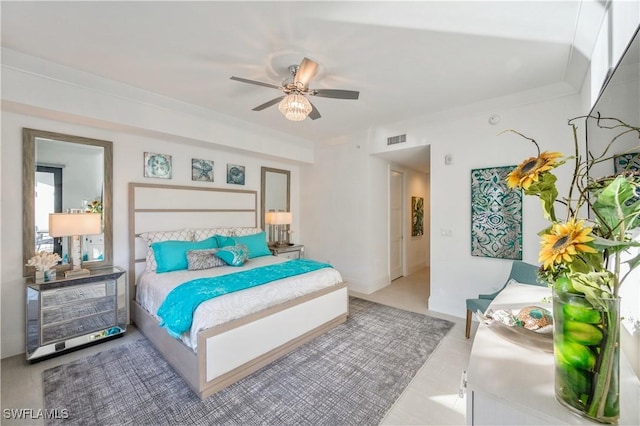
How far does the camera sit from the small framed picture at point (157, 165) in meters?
3.68

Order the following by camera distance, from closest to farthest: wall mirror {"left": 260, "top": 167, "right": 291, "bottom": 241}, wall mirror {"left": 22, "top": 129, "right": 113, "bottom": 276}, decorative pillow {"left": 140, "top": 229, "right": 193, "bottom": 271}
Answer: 1. wall mirror {"left": 22, "top": 129, "right": 113, "bottom": 276}
2. decorative pillow {"left": 140, "top": 229, "right": 193, "bottom": 271}
3. wall mirror {"left": 260, "top": 167, "right": 291, "bottom": 241}

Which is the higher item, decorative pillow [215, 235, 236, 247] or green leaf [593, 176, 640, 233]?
green leaf [593, 176, 640, 233]

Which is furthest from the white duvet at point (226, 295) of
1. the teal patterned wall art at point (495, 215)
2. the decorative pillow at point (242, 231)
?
the teal patterned wall art at point (495, 215)

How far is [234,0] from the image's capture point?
182cm

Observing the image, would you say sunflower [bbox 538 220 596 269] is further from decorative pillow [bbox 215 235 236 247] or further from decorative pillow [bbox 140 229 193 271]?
decorative pillow [bbox 140 229 193 271]

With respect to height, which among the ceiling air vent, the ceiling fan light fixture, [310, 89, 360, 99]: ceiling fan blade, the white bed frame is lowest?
the white bed frame

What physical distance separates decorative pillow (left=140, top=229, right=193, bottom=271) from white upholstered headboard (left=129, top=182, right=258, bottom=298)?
188 mm

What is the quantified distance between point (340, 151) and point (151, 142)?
3049mm

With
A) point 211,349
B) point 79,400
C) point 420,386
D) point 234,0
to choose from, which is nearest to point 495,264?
point 420,386

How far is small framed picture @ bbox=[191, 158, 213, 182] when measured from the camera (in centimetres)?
417

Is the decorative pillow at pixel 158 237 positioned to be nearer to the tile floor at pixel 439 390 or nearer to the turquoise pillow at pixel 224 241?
the turquoise pillow at pixel 224 241

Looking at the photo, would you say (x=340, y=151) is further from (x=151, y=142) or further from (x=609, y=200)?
(x=609, y=200)

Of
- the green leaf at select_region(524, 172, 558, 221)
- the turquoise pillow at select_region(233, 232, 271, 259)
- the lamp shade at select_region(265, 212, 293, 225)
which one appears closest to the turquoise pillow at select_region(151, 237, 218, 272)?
the turquoise pillow at select_region(233, 232, 271, 259)

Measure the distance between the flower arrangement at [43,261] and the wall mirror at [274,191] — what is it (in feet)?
9.50
